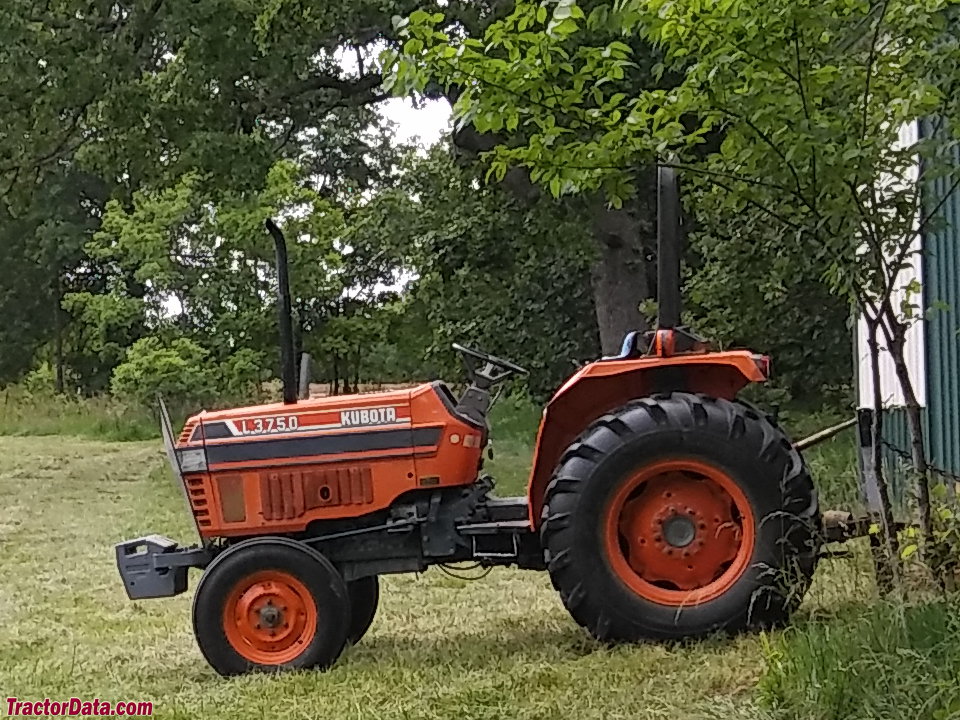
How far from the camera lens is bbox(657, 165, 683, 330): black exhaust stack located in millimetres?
5055

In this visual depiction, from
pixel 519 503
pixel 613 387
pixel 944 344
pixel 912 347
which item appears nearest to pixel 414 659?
pixel 519 503

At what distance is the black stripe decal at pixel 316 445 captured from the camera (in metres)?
5.25

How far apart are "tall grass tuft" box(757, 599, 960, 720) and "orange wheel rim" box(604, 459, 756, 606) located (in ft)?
2.58

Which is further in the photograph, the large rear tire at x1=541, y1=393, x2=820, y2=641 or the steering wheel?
the steering wheel

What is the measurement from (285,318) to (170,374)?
17.6 meters

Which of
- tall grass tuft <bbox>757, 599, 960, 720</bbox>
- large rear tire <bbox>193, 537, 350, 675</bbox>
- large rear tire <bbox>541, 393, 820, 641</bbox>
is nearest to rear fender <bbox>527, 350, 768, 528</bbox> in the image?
large rear tire <bbox>541, 393, 820, 641</bbox>

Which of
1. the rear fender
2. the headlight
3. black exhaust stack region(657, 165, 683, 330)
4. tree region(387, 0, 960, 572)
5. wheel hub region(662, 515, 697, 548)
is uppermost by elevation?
tree region(387, 0, 960, 572)

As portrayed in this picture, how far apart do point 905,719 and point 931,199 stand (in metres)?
2.23

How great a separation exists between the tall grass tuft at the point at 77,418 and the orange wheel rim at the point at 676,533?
18.0 m

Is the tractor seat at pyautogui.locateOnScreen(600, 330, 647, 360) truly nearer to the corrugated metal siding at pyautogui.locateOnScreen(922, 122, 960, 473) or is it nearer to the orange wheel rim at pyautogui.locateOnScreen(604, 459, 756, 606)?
the orange wheel rim at pyautogui.locateOnScreen(604, 459, 756, 606)

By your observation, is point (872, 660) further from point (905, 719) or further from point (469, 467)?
point (469, 467)

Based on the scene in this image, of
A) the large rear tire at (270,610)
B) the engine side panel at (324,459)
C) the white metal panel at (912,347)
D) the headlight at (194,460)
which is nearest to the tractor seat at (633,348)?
the engine side panel at (324,459)

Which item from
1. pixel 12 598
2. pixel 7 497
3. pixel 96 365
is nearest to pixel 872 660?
pixel 12 598

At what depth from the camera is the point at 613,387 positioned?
520 cm
